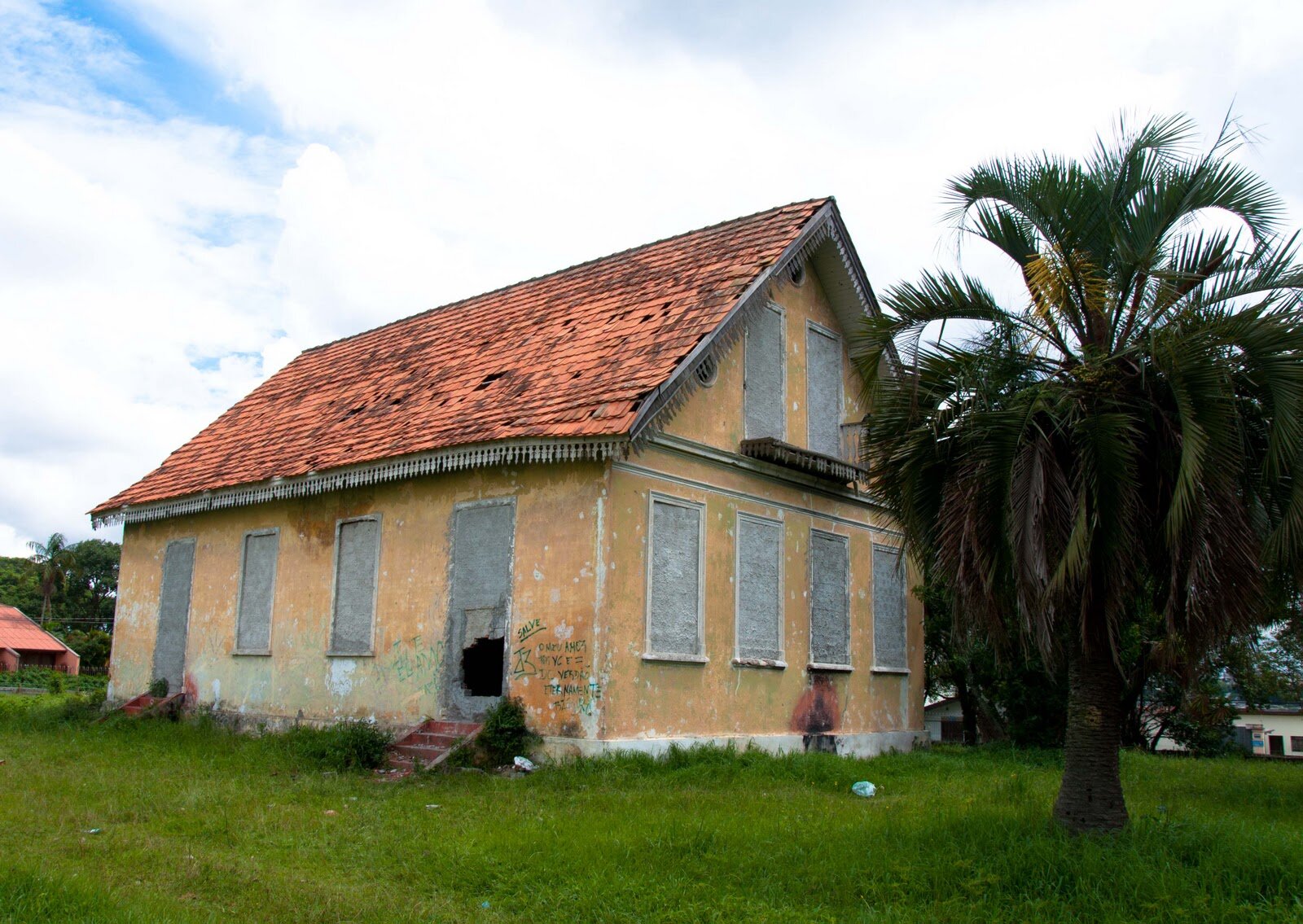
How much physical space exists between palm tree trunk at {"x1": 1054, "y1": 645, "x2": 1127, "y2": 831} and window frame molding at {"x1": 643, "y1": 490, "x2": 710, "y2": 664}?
17.4ft

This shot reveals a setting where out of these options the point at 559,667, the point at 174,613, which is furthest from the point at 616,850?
the point at 174,613

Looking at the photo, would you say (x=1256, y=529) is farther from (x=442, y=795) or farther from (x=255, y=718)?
(x=255, y=718)

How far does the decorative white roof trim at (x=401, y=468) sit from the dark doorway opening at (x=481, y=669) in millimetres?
2214

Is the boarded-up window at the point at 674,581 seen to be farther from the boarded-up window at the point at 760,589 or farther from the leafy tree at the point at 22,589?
the leafy tree at the point at 22,589

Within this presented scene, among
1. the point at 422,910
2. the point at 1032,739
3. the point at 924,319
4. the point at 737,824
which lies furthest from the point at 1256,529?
the point at 1032,739

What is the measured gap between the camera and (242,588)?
1697 centimetres

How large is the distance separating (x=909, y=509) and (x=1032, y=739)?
34.8ft

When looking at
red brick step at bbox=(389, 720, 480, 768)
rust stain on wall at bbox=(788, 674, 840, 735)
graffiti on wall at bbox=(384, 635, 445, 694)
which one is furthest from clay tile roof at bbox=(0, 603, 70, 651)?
rust stain on wall at bbox=(788, 674, 840, 735)

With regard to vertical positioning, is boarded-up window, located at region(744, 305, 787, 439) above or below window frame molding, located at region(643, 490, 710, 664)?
above

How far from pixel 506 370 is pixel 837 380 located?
508 cm

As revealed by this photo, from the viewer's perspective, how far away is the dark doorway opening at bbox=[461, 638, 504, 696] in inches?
526

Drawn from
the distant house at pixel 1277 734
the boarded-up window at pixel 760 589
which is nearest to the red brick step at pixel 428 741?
the boarded-up window at pixel 760 589

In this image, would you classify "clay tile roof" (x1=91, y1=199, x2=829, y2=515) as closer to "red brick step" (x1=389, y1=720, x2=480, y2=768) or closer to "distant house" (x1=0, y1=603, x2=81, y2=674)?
"red brick step" (x1=389, y1=720, x2=480, y2=768)

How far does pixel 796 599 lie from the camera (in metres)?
15.1
